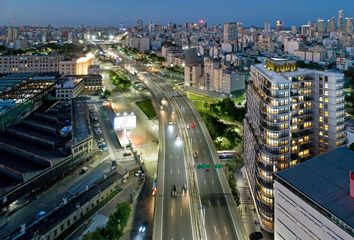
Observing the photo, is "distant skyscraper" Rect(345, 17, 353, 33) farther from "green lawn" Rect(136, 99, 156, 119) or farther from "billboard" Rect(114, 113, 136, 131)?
"billboard" Rect(114, 113, 136, 131)

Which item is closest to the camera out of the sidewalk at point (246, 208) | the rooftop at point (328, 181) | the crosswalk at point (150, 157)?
the rooftop at point (328, 181)

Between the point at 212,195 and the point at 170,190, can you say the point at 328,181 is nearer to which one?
the point at 212,195

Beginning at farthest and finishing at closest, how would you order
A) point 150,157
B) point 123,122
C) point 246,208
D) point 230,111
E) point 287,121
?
1. point 230,111
2. point 123,122
3. point 150,157
4. point 246,208
5. point 287,121

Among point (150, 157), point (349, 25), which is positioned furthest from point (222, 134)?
point (349, 25)

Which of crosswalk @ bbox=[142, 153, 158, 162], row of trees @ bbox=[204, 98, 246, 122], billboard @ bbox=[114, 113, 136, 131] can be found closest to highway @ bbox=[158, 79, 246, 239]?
crosswalk @ bbox=[142, 153, 158, 162]

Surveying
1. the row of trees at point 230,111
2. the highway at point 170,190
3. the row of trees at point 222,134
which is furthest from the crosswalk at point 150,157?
the row of trees at point 230,111

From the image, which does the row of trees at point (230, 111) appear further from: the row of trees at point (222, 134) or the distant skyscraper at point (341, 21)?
the distant skyscraper at point (341, 21)

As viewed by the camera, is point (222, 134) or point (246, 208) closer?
point (246, 208)
